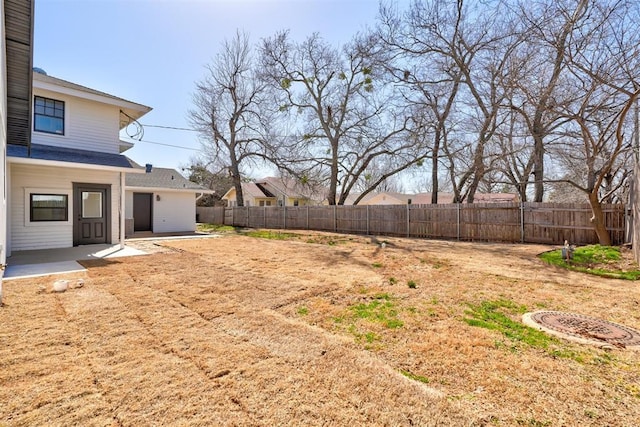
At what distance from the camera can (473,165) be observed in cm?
1529

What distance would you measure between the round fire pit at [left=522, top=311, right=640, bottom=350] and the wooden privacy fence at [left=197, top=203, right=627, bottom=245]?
8.00 m

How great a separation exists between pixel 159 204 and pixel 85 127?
698cm

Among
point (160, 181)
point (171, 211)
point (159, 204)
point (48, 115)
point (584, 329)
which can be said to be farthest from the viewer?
point (160, 181)

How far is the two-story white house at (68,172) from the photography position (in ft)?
26.9

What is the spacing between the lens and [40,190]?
8.45 metres

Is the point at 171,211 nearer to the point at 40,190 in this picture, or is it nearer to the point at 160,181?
the point at 160,181

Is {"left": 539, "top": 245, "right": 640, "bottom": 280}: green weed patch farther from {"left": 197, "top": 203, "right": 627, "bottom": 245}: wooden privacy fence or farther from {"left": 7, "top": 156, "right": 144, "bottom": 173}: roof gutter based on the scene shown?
{"left": 7, "top": 156, "right": 144, "bottom": 173}: roof gutter

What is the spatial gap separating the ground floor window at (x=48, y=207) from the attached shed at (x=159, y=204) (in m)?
5.62

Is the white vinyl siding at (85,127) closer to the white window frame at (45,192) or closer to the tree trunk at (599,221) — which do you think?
the white window frame at (45,192)

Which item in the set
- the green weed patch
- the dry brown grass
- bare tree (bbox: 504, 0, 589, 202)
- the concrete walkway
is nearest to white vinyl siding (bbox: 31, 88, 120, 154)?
the concrete walkway

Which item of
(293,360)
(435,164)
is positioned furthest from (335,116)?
(293,360)

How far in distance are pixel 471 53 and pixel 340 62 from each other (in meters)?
8.18

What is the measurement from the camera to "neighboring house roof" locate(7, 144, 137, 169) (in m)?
7.56

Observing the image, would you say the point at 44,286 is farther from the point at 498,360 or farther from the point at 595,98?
the point at 595,98
